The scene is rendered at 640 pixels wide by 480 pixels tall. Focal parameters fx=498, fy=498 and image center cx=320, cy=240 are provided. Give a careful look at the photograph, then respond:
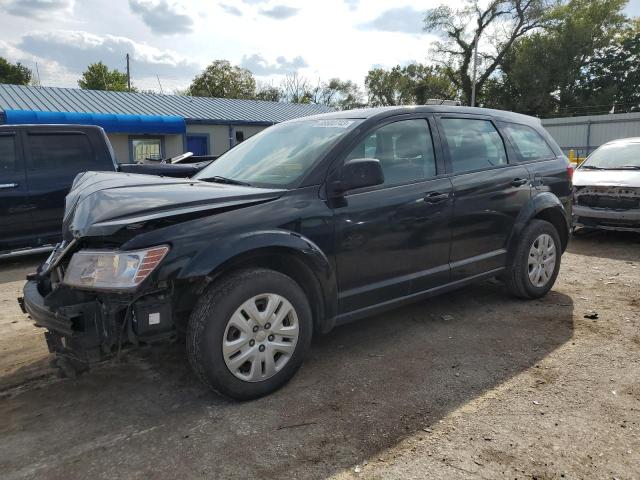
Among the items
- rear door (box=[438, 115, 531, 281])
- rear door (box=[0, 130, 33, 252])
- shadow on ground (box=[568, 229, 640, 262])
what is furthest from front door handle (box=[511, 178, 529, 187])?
rear door (box=[0, 130, 33, 252])

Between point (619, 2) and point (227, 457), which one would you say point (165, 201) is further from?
point (619, 2)

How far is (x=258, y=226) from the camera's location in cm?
292

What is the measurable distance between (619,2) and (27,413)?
4908 cm

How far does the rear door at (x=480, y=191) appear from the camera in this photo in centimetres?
401

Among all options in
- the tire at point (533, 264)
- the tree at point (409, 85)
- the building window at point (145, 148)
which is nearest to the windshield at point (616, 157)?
the tire at point (533, 264)

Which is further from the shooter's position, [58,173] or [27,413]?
[58,173]

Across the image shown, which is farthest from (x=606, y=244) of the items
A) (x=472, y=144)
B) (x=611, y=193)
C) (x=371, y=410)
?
(x=371, y=410)

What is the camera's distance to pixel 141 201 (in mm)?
2818

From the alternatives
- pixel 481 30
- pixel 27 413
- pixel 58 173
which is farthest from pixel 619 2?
pixel 27 413

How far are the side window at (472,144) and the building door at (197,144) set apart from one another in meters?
16.4

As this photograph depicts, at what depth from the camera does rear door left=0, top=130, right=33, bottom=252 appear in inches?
253

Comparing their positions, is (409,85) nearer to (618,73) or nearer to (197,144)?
(618,73)

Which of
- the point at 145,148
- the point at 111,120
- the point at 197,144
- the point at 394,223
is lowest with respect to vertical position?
the point at 394,223

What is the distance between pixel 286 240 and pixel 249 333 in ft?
1.92
